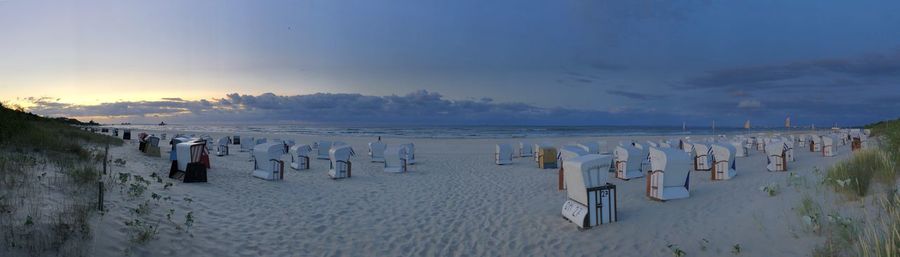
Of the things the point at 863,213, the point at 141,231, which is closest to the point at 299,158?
the point at 141,231

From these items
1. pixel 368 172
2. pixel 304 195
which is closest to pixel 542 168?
pixel 368 172

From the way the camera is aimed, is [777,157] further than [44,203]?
Yes

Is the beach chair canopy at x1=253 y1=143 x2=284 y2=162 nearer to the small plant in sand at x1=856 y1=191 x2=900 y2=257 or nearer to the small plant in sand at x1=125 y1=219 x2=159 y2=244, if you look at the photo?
the small plant in sand at x1=125 y1=219 x2=159 y2=244

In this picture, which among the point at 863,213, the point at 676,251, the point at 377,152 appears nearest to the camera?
the point at 676,251

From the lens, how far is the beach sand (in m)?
5.46

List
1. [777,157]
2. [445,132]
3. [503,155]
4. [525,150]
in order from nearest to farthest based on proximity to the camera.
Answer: [777,157] < [503,155] < [525,150] < [445,132]

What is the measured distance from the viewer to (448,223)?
24.1ft

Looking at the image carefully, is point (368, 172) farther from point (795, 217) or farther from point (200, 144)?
point (795, 217)

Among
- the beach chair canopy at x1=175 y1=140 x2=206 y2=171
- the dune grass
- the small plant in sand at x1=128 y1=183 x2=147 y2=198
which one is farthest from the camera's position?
the beach chair canopy at x1=175 y1=140 x2=206 y2=171

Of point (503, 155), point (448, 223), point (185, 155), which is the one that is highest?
point (185, 155)

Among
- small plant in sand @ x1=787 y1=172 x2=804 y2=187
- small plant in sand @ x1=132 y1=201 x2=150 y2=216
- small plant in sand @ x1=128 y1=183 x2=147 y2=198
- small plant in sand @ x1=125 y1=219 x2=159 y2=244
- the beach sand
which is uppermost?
small plant in sand @ x1=787 y1=172 x2=804 y2=187

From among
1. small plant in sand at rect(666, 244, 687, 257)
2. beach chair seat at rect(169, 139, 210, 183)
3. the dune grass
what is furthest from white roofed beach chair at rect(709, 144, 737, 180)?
beach chair seat at rect(169, 139, 210, 183)

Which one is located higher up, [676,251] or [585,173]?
[585,173]

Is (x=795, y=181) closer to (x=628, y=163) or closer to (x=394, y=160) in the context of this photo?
(x=628, y=163)
